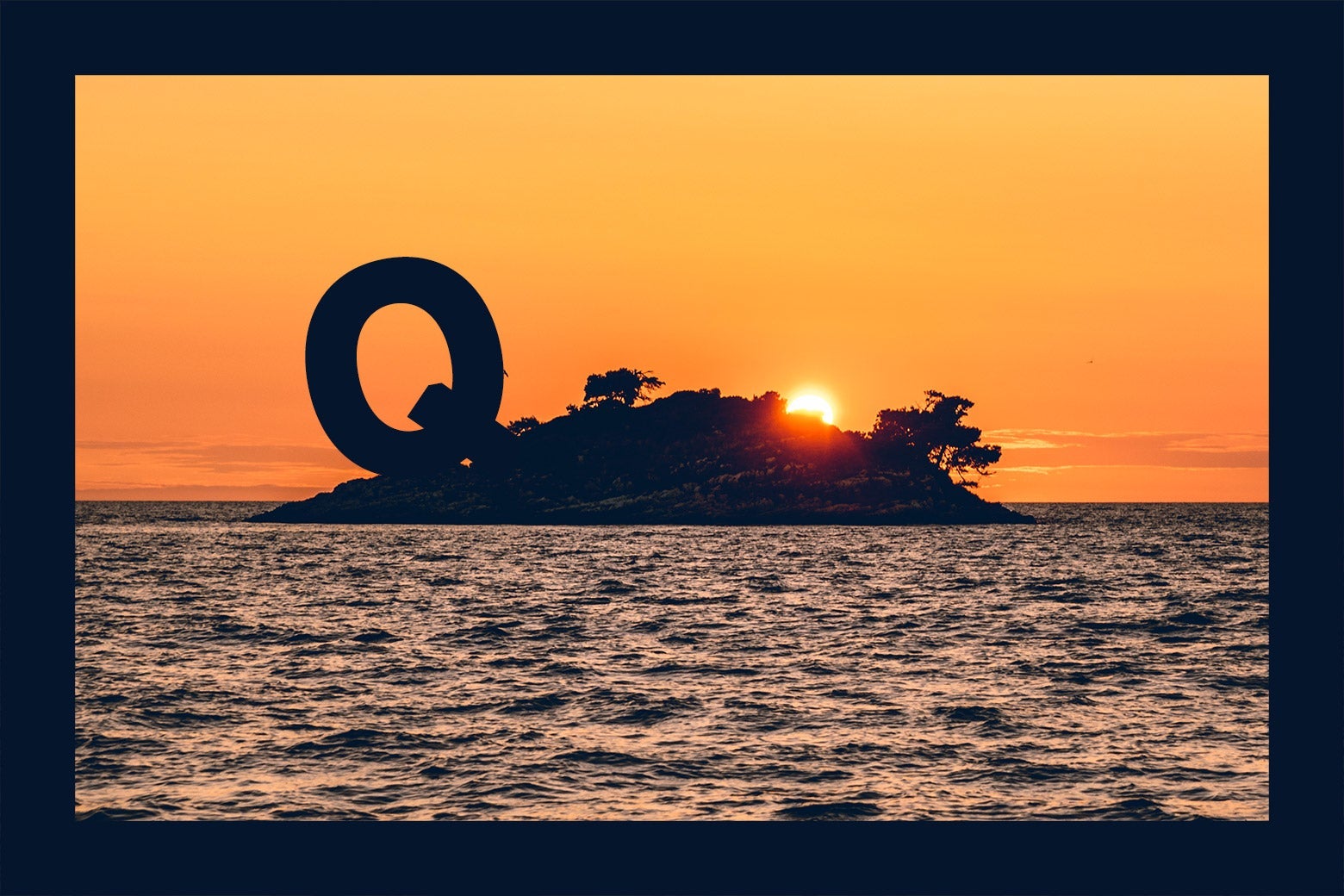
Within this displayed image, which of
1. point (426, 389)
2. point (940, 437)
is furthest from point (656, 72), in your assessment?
point (940, 437)

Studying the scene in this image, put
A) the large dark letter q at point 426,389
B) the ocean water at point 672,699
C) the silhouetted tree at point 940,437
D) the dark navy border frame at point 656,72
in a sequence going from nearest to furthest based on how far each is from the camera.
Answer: the dark navy border frame at point 656,72
the large dark letter q at point 426,389
the ocean water at point 672,699
the silhouetted tree at point 940,437

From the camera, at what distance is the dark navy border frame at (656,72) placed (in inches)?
177

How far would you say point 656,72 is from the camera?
4.87 m

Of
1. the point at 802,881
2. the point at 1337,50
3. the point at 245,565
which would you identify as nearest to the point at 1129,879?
the point at 802,881

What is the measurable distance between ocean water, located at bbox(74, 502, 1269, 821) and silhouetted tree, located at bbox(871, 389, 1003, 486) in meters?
67.8

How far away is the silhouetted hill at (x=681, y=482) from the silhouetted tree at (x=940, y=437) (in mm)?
1448

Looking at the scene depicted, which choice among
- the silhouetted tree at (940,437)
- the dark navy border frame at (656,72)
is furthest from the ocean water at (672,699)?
the silhouetted tree at (940,437)

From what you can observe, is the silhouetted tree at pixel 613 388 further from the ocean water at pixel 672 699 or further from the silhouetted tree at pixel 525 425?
the ocean water at pixel 672 699

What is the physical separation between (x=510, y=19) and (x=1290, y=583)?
336cm

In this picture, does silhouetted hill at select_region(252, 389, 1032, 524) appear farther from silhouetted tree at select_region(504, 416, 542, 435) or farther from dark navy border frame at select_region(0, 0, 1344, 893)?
dark navy border frame at select_region(0, 0, 1344, 893)

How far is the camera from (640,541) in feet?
320

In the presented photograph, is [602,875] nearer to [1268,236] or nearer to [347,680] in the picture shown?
[1268,236]

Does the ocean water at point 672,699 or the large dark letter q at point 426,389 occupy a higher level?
the large dark letter q at point 426,389

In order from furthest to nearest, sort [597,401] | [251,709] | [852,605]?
[597,401], [852,605], [251,709]
